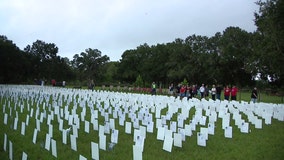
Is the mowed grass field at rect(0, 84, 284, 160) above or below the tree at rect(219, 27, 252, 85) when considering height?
below

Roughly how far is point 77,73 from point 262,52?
214 ft

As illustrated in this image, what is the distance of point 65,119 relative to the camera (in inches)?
431

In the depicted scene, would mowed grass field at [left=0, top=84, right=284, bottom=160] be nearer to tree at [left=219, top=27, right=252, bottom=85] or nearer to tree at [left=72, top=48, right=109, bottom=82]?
tree at [left=219, top=27, right=252, bottom=85]

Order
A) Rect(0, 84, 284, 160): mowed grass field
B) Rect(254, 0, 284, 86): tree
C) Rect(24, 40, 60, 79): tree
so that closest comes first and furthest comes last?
Rect(0, 84, 284, 160): mowed grass field
Rect(254, 0, 284, 86): tree
Rect(24, 40, 60, 79): tree

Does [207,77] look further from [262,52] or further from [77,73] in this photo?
[77,73]

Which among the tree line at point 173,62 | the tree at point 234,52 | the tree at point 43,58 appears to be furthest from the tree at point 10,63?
the tree at point 234,52

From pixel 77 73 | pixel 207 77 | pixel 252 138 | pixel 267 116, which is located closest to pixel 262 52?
pixel 267 116

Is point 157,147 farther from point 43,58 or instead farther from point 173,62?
point 43,58

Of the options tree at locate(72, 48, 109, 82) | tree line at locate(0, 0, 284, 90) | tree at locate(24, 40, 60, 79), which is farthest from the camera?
tree at locate(72, 48, 109, 82)

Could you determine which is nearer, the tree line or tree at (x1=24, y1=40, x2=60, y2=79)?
the tree line

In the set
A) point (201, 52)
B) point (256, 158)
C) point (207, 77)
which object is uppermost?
point (201, 52)

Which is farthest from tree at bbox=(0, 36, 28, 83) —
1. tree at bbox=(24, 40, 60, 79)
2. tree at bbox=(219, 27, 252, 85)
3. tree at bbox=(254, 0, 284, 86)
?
tree at bbox=(254, 0, 284, 86)

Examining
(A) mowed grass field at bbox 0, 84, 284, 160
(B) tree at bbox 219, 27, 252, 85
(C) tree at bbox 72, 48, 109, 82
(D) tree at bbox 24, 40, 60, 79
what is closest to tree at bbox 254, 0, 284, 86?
(A) mowed grass field at bbox 0, 84, 284, 160

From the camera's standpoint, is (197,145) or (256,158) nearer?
(256,158)
